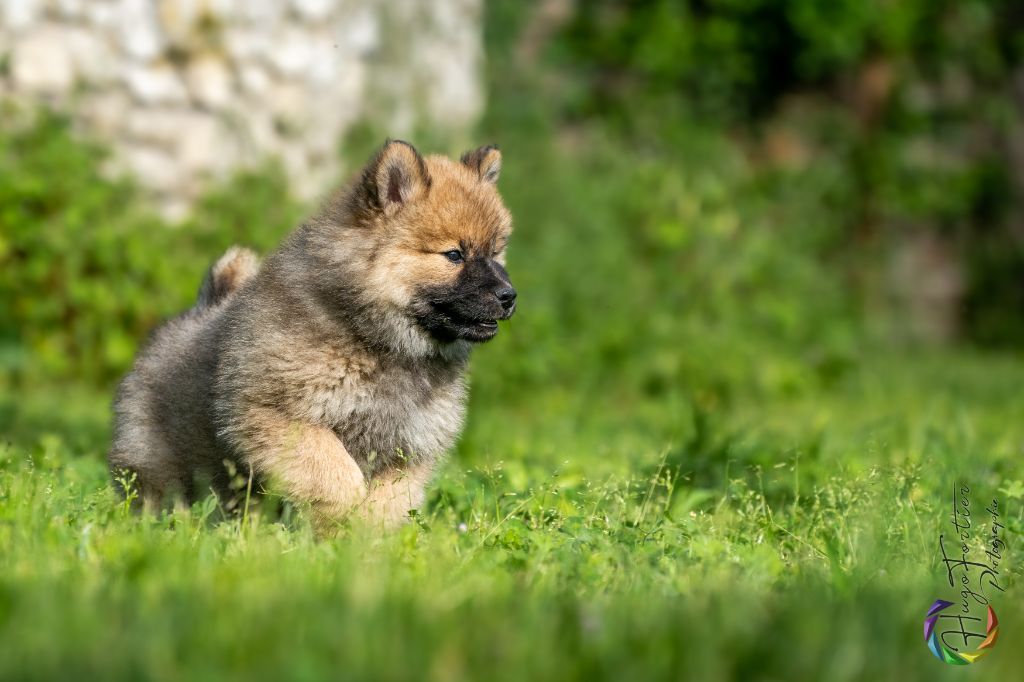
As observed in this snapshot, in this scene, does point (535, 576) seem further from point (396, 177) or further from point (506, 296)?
point (396, 177)

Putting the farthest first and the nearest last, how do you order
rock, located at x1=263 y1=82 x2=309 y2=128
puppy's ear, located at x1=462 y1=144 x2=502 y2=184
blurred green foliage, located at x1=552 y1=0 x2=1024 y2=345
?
blurred green foliage, located at x1=552 y1=0 x2=1024 y2=345, rock, located at x1=263 y1=82 x2=309 y2=128, puppy's ear, located at x1=462 y1=144 x2=502 y2=184

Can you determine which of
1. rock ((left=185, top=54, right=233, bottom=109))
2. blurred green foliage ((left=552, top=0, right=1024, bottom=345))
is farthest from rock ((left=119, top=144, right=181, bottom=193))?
blurred green foliage ((left=552, top=0, right=1024, bottom=345))

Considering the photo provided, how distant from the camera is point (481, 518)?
3488 mm

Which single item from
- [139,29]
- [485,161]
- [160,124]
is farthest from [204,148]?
[485,161]

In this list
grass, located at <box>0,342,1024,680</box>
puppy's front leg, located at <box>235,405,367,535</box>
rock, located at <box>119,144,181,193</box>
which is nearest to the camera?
grass, located at <box>0,342,1024,680</box>

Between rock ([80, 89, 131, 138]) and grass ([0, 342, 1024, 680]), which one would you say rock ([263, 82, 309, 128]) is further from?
grass ([0, 342, 1024, 680])

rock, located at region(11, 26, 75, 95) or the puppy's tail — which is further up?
rock, located at region(11, 26, 75, 95)

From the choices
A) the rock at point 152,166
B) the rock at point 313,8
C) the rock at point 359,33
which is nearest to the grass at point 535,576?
the rock at point 152,166

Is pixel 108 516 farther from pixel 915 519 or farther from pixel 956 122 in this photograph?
pixel 956 122

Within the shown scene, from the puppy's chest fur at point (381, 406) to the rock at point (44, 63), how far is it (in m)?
4.37

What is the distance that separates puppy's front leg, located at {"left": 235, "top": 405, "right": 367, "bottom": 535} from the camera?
3490 mm

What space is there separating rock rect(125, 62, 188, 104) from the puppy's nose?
14.5ft

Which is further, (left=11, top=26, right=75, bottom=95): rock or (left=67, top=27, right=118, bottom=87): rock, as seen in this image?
(left=67, top=27, right=118, bottom=87): rock

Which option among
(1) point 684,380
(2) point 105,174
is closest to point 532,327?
(1) point 684,380
